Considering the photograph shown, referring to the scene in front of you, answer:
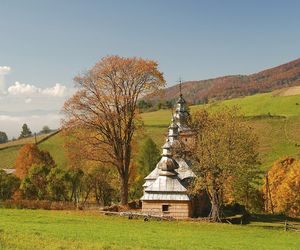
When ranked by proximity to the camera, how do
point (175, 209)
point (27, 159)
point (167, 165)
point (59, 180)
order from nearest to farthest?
point (175, 209), point (167, 165), point (59, 180), point (27, 159)

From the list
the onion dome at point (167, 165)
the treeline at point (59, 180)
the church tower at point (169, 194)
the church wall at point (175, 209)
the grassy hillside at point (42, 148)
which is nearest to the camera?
the church wall at point (175, 209)

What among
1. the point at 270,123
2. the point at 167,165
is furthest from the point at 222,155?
the point at 270,123

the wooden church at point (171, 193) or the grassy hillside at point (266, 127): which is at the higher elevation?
the grassy hillside at point (266, 127)

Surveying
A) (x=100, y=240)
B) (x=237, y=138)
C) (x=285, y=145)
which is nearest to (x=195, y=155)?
(x=237, y=138)

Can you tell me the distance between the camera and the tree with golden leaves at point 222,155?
43.7 metres

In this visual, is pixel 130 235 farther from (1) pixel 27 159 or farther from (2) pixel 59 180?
(1) pixel 27 159

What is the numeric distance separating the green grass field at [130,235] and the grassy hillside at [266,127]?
5918cm

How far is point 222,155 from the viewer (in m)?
43.8

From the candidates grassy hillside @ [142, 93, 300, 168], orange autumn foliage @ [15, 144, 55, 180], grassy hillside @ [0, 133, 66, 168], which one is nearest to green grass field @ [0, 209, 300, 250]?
orange autumn foliage @ [15, 144, 55, 180]

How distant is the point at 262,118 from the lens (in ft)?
426

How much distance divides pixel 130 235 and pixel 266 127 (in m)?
98.7

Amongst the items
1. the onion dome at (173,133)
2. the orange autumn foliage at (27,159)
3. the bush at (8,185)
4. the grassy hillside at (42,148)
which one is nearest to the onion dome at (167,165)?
the onion dome at (173,133)

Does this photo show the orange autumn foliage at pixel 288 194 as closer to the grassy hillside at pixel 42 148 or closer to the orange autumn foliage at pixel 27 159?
the orange autumn foliage at pixel 27 159

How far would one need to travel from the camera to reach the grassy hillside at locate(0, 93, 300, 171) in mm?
106787
